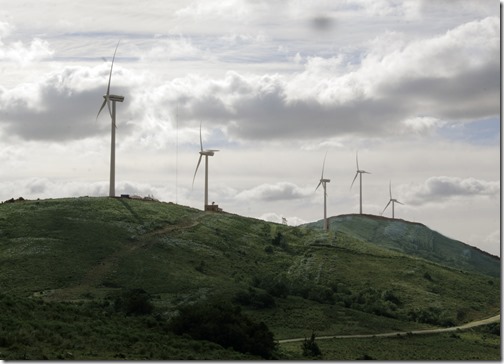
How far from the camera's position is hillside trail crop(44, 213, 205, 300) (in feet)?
373

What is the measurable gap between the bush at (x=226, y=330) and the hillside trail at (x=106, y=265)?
35061 millimetres

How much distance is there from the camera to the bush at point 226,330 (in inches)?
3051

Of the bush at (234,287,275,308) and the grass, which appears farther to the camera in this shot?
the bush at (234,287,275,308)

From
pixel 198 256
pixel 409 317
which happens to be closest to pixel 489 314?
pixel 409 317

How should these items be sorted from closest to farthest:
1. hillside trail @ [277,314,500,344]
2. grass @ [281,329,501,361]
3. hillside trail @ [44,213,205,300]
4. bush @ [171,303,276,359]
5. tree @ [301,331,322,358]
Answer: bush @ [171,303,276,359]
tree @ [301,331,322,358]
grass @ [281,329,501,361]
hillside trail @ [277,314,500,344]
hillside trail @ [44,213,205,300]

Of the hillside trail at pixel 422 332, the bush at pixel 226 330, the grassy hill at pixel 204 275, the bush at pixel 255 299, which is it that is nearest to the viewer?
the bush at pixel 226 330

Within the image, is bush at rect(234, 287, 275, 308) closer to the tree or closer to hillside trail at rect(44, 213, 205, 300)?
hillside trail at rect(44, 213, 205, 300)

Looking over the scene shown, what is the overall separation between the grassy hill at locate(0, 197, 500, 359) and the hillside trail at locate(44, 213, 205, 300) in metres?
0.29

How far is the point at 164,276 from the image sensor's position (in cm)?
12644

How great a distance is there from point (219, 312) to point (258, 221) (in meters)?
102

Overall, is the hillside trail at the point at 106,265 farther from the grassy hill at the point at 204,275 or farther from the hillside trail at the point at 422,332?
the hillside trail at the point at 422,332

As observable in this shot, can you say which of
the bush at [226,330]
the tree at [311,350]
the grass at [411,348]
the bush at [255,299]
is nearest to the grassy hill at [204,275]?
the bush at [255,299]

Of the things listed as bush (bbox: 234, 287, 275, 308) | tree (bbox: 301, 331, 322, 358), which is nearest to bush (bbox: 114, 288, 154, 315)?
bush (bbox: 234, 287, 275, 308)

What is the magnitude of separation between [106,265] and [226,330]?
5446cm
